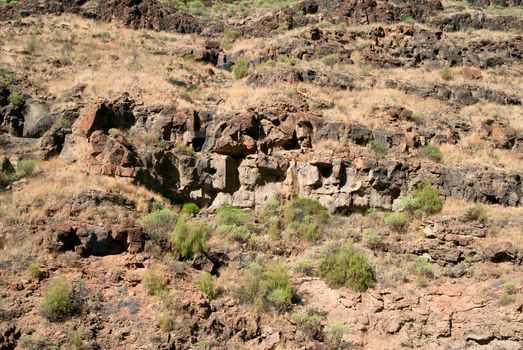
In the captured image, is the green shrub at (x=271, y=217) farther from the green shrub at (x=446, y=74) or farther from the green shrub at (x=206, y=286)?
the green shrub at (x=446, y=74)

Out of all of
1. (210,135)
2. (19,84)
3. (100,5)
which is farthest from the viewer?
(100,5)

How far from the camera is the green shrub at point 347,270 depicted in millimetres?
14148

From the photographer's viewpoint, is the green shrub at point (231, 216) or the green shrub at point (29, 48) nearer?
the green shrub at point (231, 216)

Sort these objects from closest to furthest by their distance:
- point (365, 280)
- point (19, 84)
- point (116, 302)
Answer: point (116, 302)
point (365, 280)
point (19, 84)

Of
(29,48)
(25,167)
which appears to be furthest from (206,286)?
(29,48)

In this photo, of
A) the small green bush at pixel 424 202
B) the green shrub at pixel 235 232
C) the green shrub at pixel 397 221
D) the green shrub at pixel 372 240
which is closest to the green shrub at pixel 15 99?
the green shrub at pixel 235 232

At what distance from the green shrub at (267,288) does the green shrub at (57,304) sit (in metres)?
3.98

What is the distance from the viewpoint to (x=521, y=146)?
951 inches

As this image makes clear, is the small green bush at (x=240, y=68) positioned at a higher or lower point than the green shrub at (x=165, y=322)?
higher

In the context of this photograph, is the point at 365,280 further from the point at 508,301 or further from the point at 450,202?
the point at 450,202

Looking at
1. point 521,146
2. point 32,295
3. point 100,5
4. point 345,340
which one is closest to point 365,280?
point 345,340

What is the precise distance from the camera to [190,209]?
18.9 metres

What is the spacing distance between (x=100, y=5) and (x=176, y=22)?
5583 mm

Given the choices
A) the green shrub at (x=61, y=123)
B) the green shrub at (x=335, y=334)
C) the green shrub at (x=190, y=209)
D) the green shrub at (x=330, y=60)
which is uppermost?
the green shrub at (x=330, y=60)
